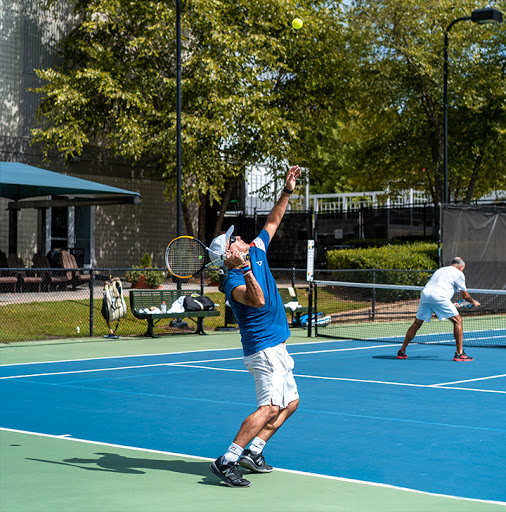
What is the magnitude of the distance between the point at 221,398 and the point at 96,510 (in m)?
4.74

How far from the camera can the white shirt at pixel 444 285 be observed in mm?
13711

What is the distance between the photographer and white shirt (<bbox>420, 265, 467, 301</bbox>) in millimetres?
13711

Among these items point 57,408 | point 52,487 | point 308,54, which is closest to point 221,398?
point 57,408

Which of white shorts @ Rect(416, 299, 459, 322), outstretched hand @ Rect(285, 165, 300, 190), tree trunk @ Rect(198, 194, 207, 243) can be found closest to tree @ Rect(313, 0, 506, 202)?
tree trunk @ Rect(198, 194, 207, 243)

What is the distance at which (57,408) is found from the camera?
9.12 meters

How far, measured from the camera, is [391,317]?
74.9 feet

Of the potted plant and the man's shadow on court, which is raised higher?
the potted plant

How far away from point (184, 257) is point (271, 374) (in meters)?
5.65

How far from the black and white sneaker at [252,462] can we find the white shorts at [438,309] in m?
7.98

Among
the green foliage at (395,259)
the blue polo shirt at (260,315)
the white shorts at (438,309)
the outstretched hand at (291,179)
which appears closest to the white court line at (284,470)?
the blue polo shirt at (260,315)

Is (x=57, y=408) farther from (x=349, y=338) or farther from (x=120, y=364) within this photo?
(x=349, y=338)

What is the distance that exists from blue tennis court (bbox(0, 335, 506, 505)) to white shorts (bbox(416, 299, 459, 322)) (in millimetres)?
758

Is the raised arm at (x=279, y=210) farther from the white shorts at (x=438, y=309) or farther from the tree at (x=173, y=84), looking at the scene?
the tree at (x=173, y=84)

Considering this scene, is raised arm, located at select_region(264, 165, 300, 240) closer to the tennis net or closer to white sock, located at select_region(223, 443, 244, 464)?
white sock, located at select_region(223, 443, 244, 464)
